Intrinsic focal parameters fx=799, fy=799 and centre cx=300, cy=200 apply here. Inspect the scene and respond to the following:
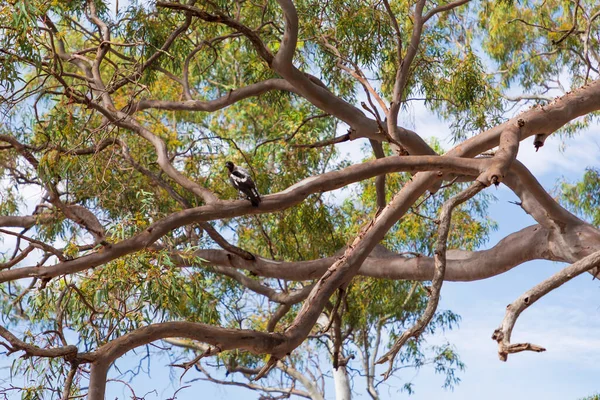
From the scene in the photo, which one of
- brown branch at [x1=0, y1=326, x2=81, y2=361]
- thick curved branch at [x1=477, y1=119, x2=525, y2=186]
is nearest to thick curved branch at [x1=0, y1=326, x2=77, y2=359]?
brown branch at [x1=0, y1=326, x2=81, y2=361]

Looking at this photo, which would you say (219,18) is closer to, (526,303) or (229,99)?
(229,99)

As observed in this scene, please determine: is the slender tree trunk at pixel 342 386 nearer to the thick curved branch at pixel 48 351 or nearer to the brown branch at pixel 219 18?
the brown branch at pixel 219 18

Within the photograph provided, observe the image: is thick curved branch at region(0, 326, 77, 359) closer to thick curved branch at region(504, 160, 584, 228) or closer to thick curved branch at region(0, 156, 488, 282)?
thick curved branch at region(0, 156, 488, 282)

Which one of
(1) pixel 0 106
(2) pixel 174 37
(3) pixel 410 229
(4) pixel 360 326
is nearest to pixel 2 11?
(1) pixel 0 106

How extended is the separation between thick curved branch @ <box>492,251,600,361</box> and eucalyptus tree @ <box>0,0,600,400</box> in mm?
11

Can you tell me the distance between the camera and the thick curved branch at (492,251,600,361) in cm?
317

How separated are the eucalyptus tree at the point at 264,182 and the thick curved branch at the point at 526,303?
1 cm

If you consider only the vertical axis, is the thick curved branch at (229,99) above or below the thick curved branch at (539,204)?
above

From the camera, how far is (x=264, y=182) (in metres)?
7.14

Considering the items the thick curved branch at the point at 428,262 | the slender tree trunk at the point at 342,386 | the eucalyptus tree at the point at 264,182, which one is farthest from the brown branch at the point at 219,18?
the slender tree trunk at the point at 342,386

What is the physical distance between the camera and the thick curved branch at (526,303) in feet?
10.4

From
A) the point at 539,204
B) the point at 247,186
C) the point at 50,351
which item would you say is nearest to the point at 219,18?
the point at 247,186

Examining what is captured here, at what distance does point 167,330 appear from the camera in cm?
344

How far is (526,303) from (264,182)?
3954 millimetres
